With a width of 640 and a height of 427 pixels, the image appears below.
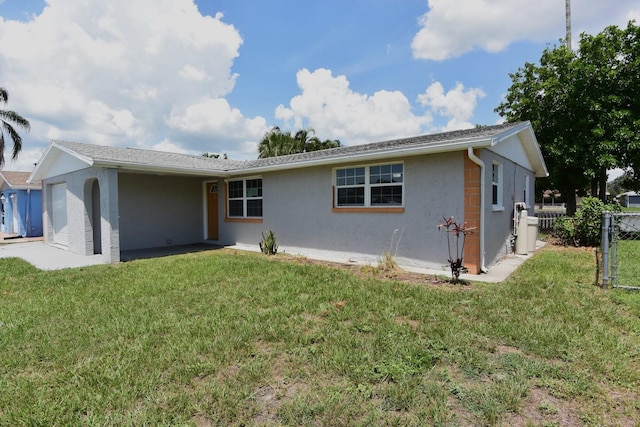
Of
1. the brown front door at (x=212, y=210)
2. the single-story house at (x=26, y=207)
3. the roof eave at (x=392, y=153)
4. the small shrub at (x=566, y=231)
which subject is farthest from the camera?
the single-story house at (x=26, y=207)

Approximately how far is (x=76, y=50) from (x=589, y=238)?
62.8 feet

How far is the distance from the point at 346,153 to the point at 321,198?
174 centimetres

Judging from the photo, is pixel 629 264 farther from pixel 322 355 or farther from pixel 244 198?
pixel 244 198

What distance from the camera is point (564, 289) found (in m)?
6.06

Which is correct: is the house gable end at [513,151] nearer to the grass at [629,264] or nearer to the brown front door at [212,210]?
the grass at [629,264]

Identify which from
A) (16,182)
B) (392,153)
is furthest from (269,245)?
(16,182)

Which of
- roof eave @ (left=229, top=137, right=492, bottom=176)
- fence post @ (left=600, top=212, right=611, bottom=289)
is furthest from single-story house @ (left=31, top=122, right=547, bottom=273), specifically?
fence post @ (left=600, top=212, right=611, bottom=289)

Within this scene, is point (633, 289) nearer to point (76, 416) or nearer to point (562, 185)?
point (76, 416)

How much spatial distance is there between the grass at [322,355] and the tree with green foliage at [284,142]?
23.0 m

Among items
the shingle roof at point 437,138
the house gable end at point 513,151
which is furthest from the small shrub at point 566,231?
the shingle roof at point 437,138

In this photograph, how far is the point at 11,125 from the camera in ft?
77.4

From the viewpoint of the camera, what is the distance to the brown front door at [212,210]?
48.2ft

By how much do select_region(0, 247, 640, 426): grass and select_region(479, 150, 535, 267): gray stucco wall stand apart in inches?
87.7

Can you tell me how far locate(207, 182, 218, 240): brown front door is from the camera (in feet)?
48.2
